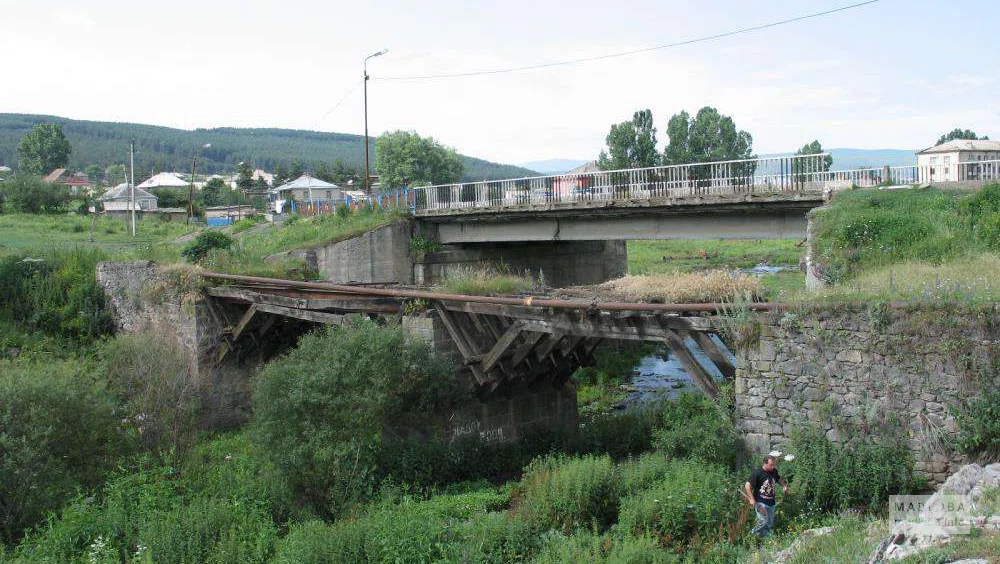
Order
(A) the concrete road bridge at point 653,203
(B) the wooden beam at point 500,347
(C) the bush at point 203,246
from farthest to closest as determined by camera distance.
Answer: (C) the bush at point 203,246 < (A) the concrete road bridge at point 653,203 < (B) the wooden beam at point 500,347

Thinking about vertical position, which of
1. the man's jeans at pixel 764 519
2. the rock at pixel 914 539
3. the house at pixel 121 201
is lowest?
the man's jeans at pixel 764 519

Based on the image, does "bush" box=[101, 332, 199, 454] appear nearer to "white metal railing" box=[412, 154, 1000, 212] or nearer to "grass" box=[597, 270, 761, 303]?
"grass" box=[597, 270, 761, 303]

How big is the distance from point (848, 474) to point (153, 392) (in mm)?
13983

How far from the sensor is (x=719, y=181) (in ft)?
66.2

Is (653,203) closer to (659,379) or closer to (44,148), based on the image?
(659,379)

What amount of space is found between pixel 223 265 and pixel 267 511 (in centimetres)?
1149

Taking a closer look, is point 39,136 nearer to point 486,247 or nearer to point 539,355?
point 486,247

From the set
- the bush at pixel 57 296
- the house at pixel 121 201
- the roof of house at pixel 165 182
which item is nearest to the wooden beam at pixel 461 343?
the bush at pixel 57 296

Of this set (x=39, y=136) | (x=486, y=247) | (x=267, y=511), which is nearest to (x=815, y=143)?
(x=486, y=247)

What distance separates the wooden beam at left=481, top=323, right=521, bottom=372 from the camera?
14.4 metres

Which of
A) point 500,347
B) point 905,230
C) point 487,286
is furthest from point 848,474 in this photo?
point 487,286

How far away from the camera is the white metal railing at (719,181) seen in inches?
685

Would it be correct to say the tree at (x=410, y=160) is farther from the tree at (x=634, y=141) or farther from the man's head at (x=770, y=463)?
the man's head at (x=770, y=463)

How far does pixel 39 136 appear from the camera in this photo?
11950cm
